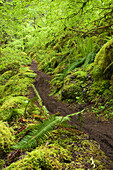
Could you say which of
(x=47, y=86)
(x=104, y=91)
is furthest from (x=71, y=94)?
(x=47, y=86)

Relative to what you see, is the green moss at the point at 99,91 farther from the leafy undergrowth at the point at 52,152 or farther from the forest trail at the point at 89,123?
the leafy undergrowth at the point at 52,152

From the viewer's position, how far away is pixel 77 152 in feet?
5.52

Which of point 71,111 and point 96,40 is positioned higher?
point 96,40

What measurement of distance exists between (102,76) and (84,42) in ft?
12.6

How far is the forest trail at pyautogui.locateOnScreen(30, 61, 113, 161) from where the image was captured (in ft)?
8.08

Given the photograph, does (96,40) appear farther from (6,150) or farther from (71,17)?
(6,150)

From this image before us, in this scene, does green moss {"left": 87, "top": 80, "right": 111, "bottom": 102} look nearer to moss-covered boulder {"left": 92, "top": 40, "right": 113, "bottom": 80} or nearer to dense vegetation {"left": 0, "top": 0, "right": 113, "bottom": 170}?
dense vegetation {"left": 0, "top": 0, "right": 113, "bottom": 170}

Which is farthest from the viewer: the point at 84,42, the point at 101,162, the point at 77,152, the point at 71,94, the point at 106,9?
the point at 84,42

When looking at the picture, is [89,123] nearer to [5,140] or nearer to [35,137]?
[35,137]

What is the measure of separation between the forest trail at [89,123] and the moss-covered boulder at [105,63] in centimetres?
188

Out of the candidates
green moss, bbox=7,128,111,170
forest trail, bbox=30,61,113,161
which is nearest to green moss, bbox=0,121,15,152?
green moss, bbox=7,128,111,170

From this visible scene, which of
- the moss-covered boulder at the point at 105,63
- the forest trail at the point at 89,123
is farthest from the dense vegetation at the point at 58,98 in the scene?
the forest trail at the point at 89,123

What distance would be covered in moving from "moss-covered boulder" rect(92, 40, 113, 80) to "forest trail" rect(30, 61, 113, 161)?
1.88 meters

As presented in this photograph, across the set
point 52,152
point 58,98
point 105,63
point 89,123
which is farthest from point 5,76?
point 52,152
